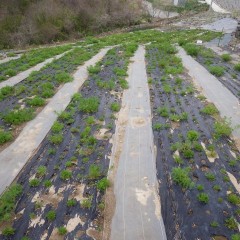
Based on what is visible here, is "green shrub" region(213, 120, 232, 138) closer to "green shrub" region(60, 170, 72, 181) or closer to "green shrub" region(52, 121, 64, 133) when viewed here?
"green shrub" region(60, 170, 72, 181)

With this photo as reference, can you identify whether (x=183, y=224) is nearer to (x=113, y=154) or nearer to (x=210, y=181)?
(x=210, y=181)

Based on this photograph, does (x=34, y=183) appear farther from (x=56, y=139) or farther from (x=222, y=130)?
(x=222, y=130)

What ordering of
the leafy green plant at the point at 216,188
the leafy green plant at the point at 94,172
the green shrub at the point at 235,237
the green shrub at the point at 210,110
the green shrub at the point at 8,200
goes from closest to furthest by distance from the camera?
the green shrub at the point at 235,237 < the green shrub at the point at 8,200 < the leafy green plant at the point at 216,188 < the leafy green plant at the point at 94,172 < the green shrub at the point at 210,110

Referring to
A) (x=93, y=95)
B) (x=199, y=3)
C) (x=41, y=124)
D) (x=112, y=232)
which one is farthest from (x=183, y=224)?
(x=199, y=3)

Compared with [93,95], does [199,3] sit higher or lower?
lower

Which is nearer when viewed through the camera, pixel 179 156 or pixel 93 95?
pixel 179 156

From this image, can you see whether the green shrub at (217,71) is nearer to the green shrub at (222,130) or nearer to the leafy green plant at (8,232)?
the green shrub at (222,130)

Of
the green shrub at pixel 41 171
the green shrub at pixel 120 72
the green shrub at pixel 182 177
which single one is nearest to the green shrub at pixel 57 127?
the green shrub at pixel 41 171
